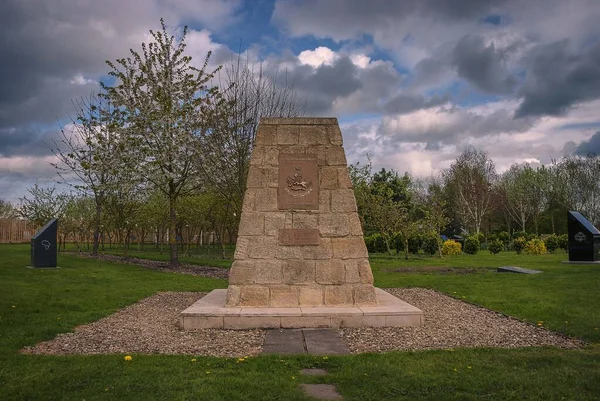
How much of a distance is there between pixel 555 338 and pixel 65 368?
6.72 m

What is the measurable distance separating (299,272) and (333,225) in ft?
3.49

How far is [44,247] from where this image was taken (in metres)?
17.7

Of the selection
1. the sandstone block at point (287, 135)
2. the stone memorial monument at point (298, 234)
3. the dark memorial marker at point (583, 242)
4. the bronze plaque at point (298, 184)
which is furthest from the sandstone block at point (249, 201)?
the dark memorial marker at point (583, 242)

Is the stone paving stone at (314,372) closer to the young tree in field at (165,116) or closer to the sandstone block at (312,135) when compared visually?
the sandstone block at (312,135)

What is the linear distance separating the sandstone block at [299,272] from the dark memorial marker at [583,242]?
15384 mm

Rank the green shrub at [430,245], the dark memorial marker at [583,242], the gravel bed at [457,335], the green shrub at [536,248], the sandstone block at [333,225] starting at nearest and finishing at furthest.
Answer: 1. the gravel bed at [457,335]
2. the sandstone block at [333,225]
3. the dark memorial marker at [583,242]
4. the green shrub at [536,248]
5. the green shrub at [430,245]

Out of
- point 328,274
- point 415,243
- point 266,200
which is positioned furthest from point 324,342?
point 415,243

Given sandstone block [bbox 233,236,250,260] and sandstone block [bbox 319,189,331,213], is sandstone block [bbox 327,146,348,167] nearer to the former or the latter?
sandstone block [bbox 319,189,331,213]

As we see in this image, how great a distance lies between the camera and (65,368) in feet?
18.2

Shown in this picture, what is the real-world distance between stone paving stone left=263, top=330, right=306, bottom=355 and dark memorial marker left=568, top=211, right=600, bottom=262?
16.4 metres

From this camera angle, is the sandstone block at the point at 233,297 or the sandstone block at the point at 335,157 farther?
the sandstone block at the point at 335,157

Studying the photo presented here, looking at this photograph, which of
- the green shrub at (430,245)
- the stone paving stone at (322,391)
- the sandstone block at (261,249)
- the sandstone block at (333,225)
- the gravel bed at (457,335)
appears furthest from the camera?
the green shrub at (430,245)

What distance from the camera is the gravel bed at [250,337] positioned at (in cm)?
675

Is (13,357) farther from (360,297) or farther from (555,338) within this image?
(555,338)
